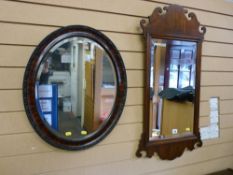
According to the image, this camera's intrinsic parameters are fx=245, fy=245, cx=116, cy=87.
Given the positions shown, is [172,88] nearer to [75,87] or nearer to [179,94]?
[179,94]

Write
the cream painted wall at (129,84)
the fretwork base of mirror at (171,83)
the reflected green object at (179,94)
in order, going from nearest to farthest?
the cream painted wall at (129,84), the fretwork base of mirror at (171,83), the reflected green object at (179,94)

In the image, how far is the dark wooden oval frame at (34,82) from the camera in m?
1.26

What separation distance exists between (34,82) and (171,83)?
0.95 metres

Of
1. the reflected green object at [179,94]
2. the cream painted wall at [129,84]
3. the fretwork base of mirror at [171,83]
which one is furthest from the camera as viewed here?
the reflected green object at [179,94]

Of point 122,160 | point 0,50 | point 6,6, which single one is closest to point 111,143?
point 122,160

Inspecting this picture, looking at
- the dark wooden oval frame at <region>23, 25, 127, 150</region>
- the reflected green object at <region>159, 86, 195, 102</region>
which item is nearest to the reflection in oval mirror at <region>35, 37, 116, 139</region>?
the dark wooden oval frame at <region>23, 25, 127, 150</region>

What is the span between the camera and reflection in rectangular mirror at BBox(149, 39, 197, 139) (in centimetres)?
166

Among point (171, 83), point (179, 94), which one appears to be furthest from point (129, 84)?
point (179, 94)

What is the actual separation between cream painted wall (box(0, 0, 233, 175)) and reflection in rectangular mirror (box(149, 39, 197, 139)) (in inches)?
4.5

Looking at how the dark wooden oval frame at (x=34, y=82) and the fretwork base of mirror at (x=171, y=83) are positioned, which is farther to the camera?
the fretwork base of mirror at (x=171, y=83)

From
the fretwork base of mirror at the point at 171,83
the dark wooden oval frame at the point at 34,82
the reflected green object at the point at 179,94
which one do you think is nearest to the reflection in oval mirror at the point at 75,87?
the dark wooden oval frame at the point at 34,82

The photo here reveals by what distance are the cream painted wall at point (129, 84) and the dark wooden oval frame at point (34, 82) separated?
0.13 ft

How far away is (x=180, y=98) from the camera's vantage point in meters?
1.82

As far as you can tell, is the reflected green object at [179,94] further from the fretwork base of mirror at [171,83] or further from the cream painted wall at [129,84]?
the cream painted wall at [129,84]
